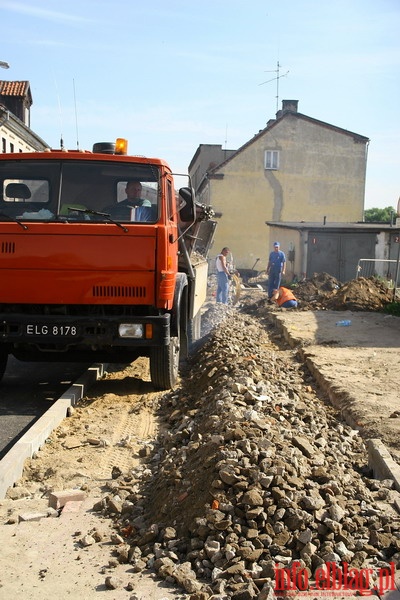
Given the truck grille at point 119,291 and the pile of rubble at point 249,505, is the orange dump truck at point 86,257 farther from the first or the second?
the pile of rubble at point 249,505

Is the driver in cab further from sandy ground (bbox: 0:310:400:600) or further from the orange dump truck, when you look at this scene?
sandy ground (bbox: 0:310:400:600)

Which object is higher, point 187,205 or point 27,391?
point 187,205

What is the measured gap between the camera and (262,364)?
9.58m

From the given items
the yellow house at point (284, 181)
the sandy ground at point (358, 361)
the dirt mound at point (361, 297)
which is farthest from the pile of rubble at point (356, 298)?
the yellow house at point (284, 181)

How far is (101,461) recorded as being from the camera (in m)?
6.11

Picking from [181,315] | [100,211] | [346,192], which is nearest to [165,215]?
[100,211]

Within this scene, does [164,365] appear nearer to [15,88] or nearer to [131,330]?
[131,330]

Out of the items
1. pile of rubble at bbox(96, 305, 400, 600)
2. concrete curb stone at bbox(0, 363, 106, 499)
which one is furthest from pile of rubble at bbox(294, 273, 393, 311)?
pile of rubble at bbox(96, 305, 400, 600)

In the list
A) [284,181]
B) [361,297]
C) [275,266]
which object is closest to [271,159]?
[284,181]

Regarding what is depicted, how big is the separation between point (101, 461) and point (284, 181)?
40248 mm

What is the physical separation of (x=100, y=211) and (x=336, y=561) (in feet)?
15.9

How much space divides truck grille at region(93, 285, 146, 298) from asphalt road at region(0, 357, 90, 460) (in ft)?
4.64

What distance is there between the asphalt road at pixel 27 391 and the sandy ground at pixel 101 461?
385 mm

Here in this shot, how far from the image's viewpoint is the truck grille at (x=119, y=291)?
7469 mm
